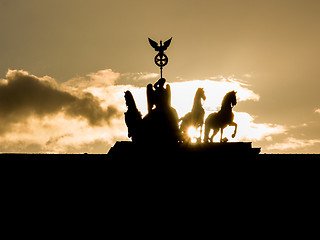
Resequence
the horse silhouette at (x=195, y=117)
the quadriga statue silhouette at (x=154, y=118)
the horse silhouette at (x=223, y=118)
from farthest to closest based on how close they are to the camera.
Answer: the horse silhouette at (x=223, y=118) < the horse silhouette at (x=195, y=117) < the quadriga statue silhouette at (x=154, y=118)

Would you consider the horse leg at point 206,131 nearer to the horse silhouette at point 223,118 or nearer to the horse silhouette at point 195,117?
the horse silhouette at point 223,118

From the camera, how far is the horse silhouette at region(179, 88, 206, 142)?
28.0 m

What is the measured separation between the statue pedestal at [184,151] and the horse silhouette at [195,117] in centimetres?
40

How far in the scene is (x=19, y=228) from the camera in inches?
1137

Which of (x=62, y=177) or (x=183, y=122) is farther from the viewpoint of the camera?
(x=62, y=177)

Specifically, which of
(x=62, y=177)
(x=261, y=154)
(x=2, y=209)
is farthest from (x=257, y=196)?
(x=2, y=209)

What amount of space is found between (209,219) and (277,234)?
88.0 inches

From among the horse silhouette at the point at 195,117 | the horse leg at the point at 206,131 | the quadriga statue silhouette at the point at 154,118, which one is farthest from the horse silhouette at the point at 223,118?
the quadriga statue silhouette at the point at 154,118

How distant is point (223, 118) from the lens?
93.4ft

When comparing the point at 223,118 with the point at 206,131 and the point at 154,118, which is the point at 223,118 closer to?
the point at 206,131

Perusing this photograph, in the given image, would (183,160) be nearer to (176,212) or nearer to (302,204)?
(176,212)

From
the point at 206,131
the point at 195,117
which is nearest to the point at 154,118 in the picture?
the point at 195,117

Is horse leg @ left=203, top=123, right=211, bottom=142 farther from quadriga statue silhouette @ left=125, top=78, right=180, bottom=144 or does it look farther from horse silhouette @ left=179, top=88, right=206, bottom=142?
quadriga statue silhouette @ left=125, top=78, right=180, bottom=144

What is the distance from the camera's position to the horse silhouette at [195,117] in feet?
91.7
